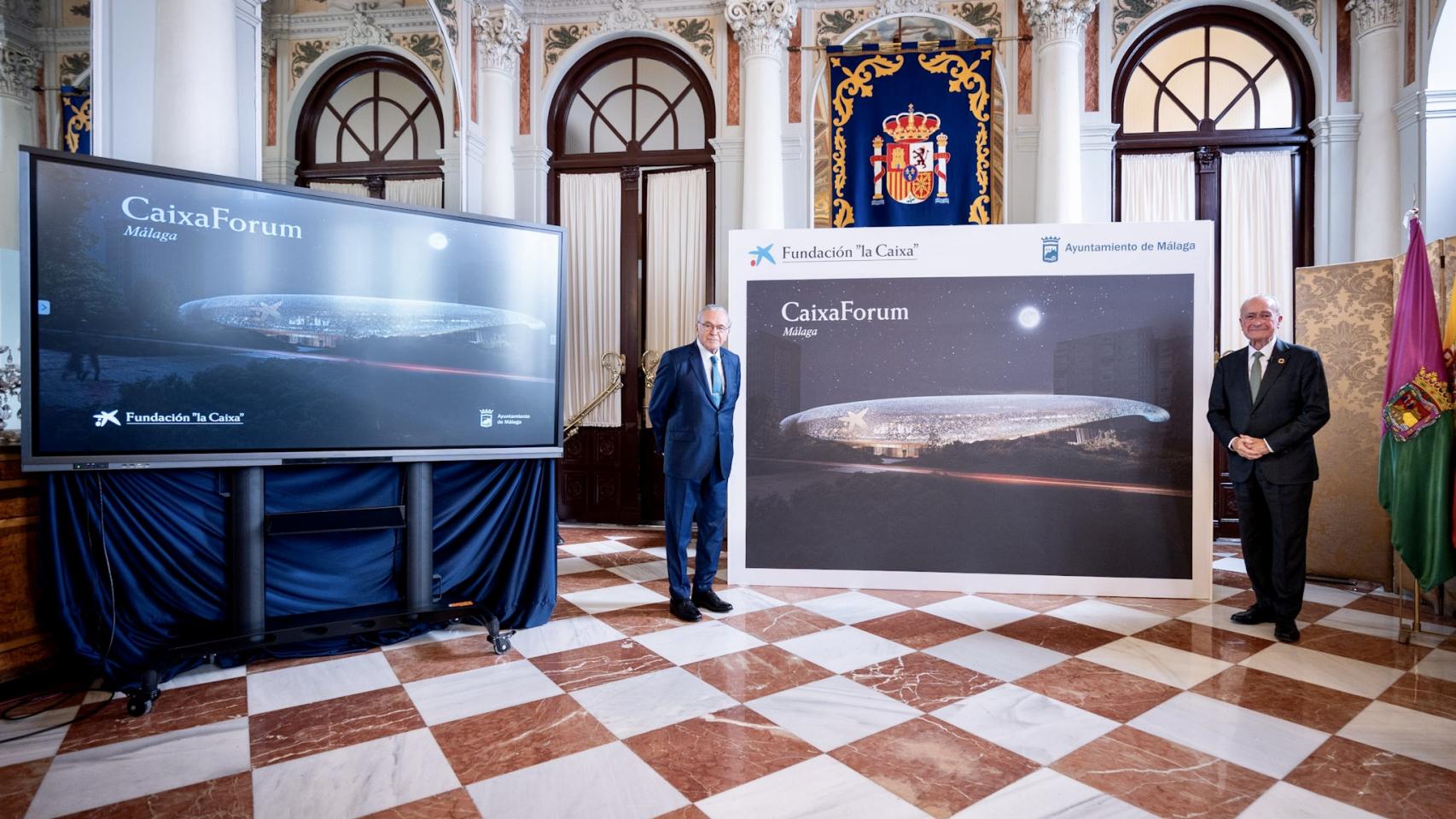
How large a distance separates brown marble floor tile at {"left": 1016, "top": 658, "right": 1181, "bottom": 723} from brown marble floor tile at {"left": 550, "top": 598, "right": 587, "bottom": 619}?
2.07 metres

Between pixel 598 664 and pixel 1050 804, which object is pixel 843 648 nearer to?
pixel 598 664

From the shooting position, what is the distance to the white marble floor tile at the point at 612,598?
392 cm

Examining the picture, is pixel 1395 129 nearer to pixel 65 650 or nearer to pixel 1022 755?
pixel 1022 755

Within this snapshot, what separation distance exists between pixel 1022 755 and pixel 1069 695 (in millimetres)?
578

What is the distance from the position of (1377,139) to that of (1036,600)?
4395 millimetres

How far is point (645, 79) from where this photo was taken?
6.43m

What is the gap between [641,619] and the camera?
369 cm

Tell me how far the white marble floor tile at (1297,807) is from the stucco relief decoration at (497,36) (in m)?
6.45

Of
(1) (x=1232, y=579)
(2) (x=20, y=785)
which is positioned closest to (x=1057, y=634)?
(1) (x=1232, y=579)

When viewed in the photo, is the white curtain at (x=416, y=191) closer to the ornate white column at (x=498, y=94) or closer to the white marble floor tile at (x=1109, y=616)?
the ornate white column at (x=498, y=94)

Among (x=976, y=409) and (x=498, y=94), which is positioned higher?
(x=498, y=94)

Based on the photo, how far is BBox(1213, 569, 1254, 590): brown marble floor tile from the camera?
14.3 feet

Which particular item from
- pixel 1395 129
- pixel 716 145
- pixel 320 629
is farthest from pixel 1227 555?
pixel 320 629

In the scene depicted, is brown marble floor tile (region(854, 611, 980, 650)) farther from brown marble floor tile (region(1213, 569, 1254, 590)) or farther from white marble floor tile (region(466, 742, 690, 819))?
brown marble floor tile (region(1213, 569, 1254, 590))
